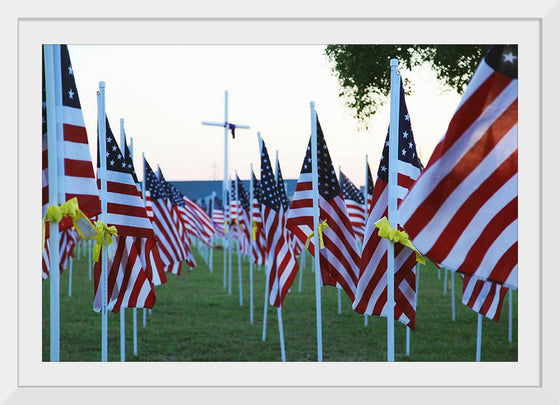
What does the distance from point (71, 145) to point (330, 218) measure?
12.3 ft

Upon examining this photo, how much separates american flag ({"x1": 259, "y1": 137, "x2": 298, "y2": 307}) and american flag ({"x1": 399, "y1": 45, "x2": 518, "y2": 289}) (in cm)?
441

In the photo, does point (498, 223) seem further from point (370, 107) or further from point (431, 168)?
point (370, 107)

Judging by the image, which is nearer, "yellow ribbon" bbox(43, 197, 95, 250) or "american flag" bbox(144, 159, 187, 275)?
"yellow ribbon" bbox(43, 197, 95, 250)

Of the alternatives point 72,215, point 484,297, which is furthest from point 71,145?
point 484,297

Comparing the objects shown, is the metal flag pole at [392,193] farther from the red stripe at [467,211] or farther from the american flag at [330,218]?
the american flag at [330,218]

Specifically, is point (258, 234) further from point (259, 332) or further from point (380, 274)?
point (380, 274)

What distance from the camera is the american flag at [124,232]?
740 cm

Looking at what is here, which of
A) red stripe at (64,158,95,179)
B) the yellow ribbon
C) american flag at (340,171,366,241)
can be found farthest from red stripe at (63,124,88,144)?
american flag at (340,171,366,241)

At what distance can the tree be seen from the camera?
10.8 m

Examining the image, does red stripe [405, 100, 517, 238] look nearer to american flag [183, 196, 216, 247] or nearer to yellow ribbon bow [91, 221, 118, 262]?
yellow ribbon bow [91, 221, 118, 262]

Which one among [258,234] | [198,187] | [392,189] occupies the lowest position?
[258,234]

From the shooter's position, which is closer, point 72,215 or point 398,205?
point 72,215

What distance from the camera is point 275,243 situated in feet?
31.4
